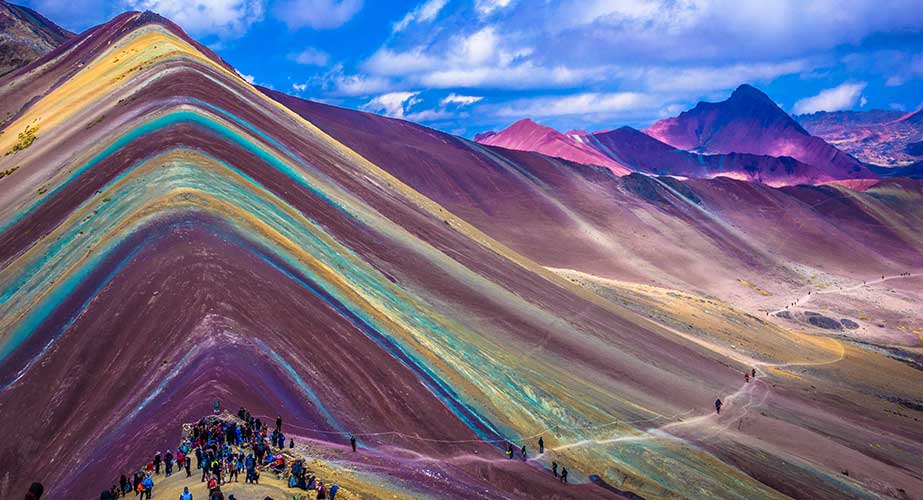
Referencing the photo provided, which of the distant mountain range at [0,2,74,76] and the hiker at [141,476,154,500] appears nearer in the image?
the hiker at [141,476,154,500]

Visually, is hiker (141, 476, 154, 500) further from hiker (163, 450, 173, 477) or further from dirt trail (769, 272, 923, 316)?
dirt trail (769, 272, 923, 316)

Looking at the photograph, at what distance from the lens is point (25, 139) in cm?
6331

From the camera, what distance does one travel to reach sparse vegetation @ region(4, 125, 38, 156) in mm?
61375

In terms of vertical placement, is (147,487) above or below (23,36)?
below

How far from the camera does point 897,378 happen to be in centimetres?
6475

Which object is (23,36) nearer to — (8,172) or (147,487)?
(8,172)

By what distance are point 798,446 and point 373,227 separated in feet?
97.4

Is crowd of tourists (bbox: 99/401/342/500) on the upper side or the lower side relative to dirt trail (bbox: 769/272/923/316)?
lower

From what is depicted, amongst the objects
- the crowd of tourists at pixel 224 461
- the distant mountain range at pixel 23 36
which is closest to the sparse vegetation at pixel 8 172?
the crowd of tourists at pixel 224 461

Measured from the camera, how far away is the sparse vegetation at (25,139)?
201 feet

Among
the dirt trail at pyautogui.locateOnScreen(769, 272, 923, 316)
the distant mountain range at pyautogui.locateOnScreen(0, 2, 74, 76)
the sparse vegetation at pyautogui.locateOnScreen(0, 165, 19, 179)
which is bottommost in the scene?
the sparse vegetation at pyautogui.locateOnScreen(0, 165, 19, 179)

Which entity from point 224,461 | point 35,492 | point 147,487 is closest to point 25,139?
point 35,492

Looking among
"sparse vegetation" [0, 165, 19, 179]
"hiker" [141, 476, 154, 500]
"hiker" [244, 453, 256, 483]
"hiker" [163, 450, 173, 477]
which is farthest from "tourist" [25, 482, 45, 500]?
"sparse vegetation" [0, 165, 19, 179]

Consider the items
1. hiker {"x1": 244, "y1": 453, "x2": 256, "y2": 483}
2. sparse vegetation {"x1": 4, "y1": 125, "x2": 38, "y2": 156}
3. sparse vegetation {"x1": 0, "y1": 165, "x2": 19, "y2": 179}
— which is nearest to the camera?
hiker {"x1": 244, "y1": 453, "x2": 256, "y2": 483}
